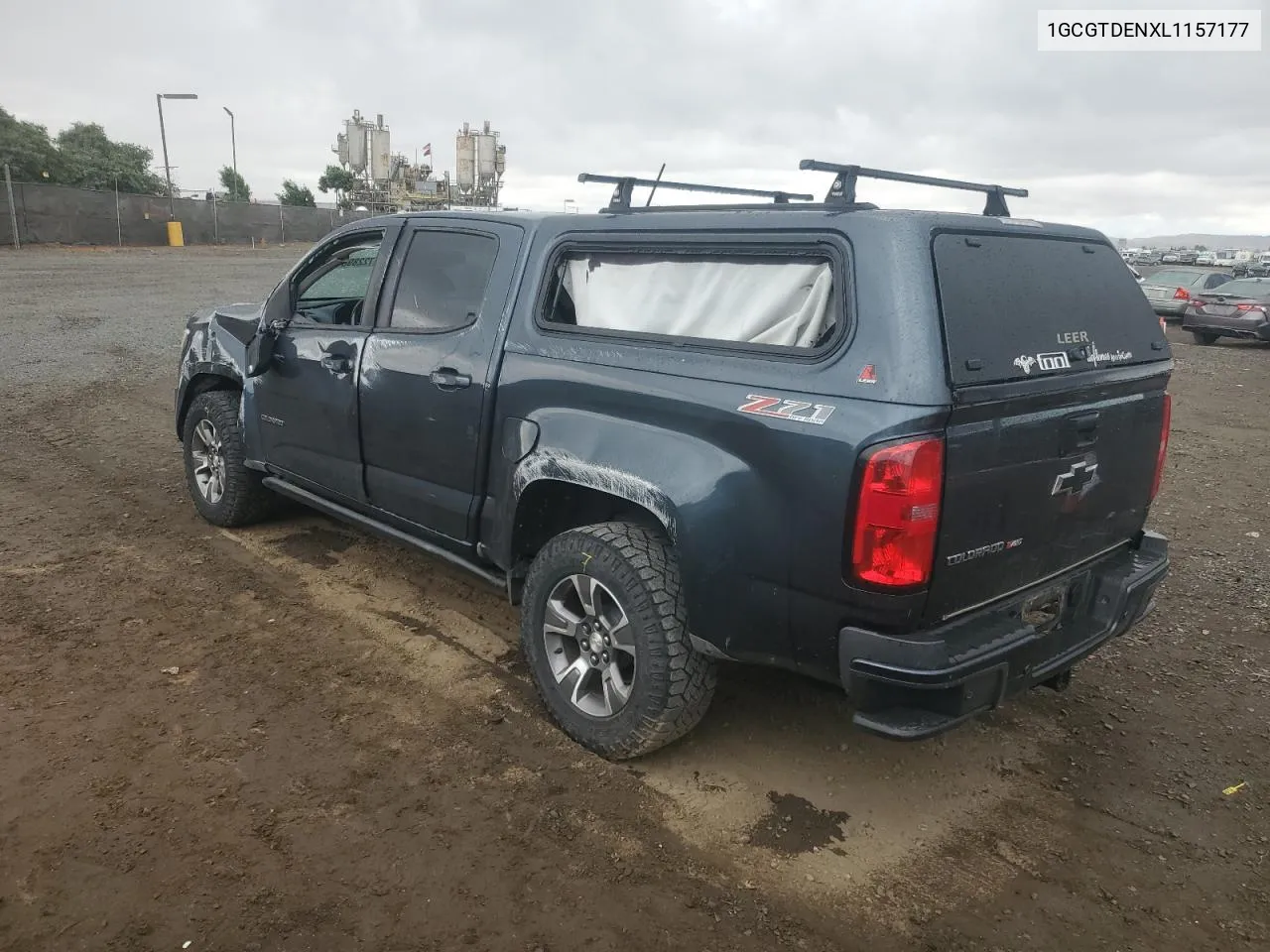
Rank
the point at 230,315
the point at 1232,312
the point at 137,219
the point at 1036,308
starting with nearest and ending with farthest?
1. the point at 1036,308
2. the point at 230,315
3. the point at 1232,312
4. the point at 137,219

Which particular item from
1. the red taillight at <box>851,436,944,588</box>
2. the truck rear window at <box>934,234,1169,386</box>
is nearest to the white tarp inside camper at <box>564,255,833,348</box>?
the truck rear window at <box>934,234,1169,386</box>

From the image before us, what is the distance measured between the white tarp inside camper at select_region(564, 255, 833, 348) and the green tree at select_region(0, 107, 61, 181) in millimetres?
45102

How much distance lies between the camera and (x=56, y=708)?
347cm

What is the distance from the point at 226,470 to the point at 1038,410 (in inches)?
171

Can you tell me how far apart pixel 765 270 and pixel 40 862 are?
2787mm

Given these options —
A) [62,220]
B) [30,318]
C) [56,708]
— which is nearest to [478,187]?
[62,220]

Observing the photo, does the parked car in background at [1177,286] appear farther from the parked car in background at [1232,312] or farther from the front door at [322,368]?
the front door at [322,368]

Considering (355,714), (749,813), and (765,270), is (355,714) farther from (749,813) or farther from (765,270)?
(765,270)

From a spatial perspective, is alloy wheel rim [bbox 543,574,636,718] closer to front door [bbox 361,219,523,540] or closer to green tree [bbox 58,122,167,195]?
front door [bbox 361,219,523,540]

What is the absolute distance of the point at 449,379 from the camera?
3.75 metres

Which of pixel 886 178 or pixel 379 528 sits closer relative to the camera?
pixel 886 178

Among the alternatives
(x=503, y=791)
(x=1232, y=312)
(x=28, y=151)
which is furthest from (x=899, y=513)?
(x=28, y=151)

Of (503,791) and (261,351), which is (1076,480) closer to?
(503,791)

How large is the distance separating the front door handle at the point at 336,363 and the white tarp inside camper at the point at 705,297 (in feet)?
4.24
